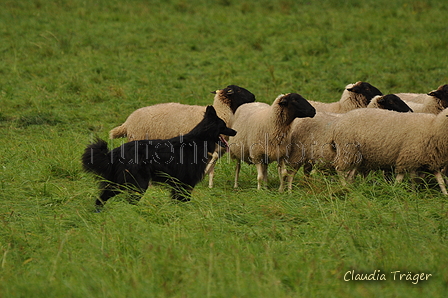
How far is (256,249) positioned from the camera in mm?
4238

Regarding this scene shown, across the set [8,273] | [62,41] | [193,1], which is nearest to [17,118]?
[62,41]

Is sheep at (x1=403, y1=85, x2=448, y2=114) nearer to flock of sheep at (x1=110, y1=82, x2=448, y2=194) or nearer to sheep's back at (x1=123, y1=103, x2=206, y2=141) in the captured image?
flock of sheep at (x1=110, y1=82, x2=448, y2=194)

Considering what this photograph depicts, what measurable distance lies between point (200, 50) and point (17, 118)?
235 inches

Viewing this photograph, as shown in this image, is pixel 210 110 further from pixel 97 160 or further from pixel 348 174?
pixel 348 174

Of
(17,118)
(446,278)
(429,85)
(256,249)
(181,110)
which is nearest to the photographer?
(446,278)

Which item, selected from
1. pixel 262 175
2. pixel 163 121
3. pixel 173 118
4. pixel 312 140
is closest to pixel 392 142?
pixel 312 140

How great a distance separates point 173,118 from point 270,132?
5.07 feet

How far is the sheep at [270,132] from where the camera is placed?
23.0 ft

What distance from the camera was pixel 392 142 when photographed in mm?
6477

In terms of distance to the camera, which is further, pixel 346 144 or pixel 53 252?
pixel 346 144

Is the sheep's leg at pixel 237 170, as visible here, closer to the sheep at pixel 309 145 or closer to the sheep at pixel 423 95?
the sheep at pixel 309 145

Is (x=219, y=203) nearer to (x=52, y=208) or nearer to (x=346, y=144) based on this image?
(x=52, y=208)

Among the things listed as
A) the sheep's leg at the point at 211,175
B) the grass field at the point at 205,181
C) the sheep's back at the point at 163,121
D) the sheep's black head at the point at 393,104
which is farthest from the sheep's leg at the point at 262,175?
the sheep's black head at the point at 393,104

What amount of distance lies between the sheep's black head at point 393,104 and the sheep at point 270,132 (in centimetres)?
135
